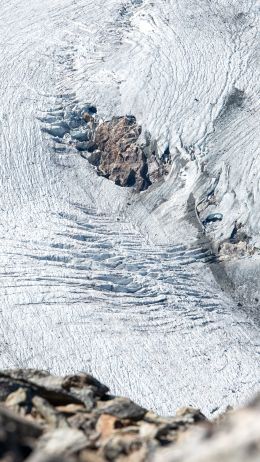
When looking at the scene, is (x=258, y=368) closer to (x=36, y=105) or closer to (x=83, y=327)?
(x=83, y=327)

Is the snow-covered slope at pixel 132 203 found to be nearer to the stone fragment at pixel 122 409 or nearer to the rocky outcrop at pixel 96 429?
the rocky outcrop at pixel 96 429

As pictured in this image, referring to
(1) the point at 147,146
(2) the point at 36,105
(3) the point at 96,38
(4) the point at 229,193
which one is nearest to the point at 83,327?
(4) the point at 229,193

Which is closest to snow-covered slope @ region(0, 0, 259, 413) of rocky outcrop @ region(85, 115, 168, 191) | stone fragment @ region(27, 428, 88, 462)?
rocky outcrop @ region(85, 115, 168, 191)

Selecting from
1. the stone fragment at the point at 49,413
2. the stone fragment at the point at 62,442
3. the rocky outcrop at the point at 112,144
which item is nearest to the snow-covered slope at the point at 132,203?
the rocky outcrop at the point at 112,144

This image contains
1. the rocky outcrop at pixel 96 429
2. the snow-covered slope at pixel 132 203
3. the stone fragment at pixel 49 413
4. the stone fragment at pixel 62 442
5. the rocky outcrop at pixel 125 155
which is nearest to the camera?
the rocky outcrop at pixel 96 429

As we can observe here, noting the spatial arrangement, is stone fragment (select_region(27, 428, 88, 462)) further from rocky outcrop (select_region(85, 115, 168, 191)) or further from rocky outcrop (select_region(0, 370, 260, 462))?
rocky outcrop (select_region(85, 115, 168, 191))

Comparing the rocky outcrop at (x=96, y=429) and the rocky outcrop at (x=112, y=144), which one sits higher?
the rocky outcrop at (x=96, y=429)
